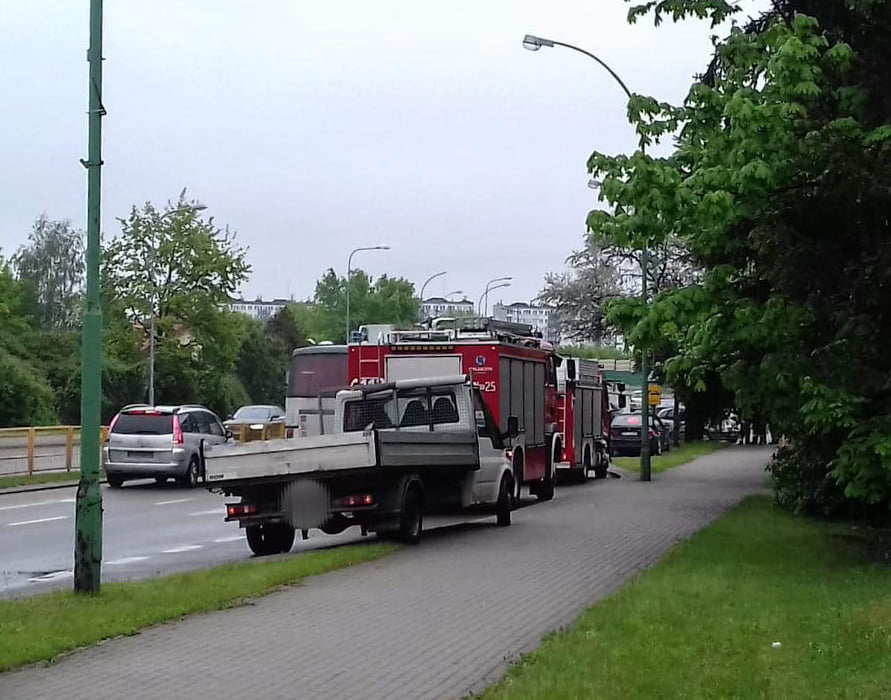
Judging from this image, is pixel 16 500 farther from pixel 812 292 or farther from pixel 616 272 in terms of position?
pixel 616 272

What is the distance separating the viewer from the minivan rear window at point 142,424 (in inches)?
1192

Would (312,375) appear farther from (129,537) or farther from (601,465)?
(129,537)

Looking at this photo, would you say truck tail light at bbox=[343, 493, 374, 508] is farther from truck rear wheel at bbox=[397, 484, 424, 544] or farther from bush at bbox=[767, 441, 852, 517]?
bush at bbox=[767, 441, 852, 517]

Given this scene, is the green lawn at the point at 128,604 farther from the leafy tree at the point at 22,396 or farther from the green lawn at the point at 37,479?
the leafy tree at the point at 22,396

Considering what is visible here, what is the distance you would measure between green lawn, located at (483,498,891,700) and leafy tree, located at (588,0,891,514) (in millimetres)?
1576

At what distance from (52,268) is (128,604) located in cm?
9502

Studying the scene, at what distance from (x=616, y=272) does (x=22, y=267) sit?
54.7m

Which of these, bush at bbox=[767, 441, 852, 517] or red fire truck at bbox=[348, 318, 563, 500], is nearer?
bush at bbox=[767, 441, 852, 517]

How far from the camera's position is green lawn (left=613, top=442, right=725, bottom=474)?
41188 millimetres

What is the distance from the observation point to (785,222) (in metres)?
15.2

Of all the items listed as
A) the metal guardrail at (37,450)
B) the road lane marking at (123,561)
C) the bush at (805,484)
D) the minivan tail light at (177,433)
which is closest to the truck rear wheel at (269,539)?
the road lane marking at (123,561)

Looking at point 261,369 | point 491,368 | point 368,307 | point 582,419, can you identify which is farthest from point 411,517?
point 368,307

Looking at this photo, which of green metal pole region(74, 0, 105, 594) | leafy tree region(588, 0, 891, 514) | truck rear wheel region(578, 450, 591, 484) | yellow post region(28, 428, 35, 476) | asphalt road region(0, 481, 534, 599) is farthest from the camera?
truck rear wheel region(578, 450, 591, 484)

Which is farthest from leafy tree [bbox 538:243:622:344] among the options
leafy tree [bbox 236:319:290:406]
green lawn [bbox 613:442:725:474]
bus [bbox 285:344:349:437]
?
bus [bbox 285:344:349:437]
